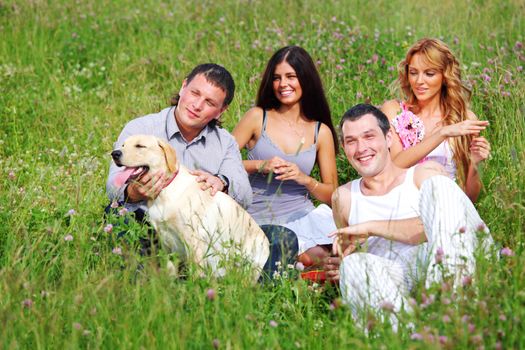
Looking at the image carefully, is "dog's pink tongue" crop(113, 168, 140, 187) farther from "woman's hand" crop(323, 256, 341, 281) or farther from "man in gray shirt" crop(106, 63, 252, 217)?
"woman's hand" crop(323, 256, 341, 281)

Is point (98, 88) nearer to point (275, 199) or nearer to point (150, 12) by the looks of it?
point (150, 12)

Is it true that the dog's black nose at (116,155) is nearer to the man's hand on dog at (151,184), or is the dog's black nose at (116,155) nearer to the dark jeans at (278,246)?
the man's hand on dog at (151,184)

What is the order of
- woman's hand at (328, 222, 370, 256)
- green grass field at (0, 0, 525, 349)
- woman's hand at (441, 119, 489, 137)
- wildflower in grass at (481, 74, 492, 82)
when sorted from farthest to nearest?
wildflower in grass at (481, 74, 492, 82) < woman's hand at (441, 119, 489, 137) < woman's hand at (328, 222, 370, 256) < green grass field at (0, 0, 525, 349)

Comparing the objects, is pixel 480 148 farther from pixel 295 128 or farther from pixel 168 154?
pixel 168 154

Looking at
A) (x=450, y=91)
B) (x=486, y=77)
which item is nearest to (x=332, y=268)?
(x=450, y=91)

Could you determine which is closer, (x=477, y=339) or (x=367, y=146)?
(x=477, y=339)

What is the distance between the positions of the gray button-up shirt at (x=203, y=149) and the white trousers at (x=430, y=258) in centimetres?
125

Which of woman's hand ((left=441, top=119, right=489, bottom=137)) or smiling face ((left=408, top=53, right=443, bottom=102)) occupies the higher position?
smiling face ((left=408, top=53, right=443, bottom=102))

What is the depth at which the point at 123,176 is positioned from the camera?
420 cm

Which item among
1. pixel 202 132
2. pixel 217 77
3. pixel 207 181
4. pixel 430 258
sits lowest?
pixel 430 258

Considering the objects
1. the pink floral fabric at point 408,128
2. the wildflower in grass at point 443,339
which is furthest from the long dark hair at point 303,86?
the wildflower in grass at point 443,339

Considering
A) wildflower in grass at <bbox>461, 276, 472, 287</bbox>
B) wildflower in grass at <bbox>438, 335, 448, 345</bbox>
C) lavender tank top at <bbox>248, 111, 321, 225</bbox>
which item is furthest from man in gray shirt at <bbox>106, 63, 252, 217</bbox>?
wildflower in grass at <bbox>438, 335, 448, 345</bbox>

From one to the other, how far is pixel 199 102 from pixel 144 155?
0.65m

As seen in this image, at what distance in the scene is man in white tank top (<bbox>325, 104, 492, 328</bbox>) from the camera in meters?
3.36
